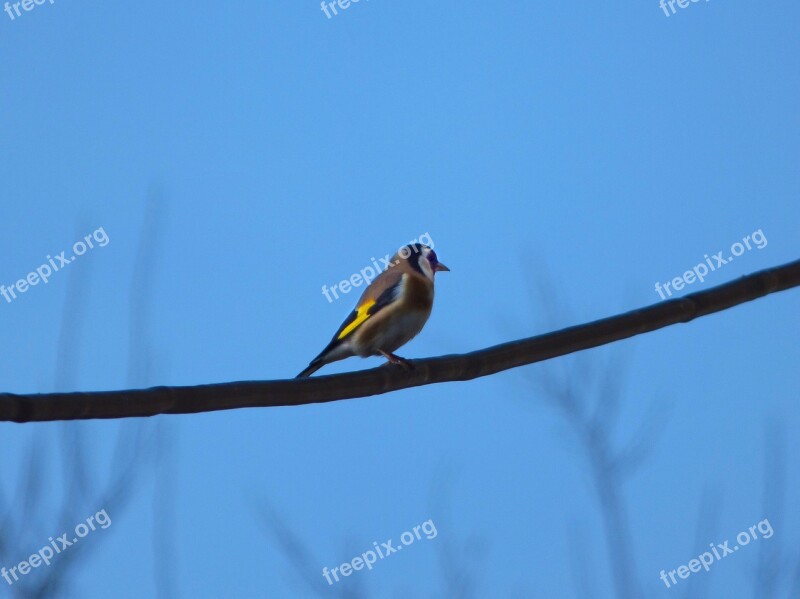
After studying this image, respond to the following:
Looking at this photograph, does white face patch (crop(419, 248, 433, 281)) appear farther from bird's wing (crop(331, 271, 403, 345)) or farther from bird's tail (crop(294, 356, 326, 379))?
bird's tail (crop(294, 356, 326, 379))

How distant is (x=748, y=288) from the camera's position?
2418 mm

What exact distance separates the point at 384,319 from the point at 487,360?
192cm

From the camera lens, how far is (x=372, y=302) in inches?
171

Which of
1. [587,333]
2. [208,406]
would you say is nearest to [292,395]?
[208,406]

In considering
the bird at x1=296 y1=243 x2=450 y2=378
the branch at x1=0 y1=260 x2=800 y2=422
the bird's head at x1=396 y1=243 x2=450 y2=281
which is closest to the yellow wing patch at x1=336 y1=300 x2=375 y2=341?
the bird at x1=296 y1=243 x2=450 y2=378

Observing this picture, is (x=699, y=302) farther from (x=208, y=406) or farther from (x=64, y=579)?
(x=64, y=579)

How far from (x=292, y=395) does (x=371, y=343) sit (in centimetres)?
219

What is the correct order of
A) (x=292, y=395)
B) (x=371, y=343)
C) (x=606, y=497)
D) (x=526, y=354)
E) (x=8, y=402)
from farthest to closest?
(x=606, y=497), (x=371, y=343), (x=526, y=354), (x=292, y=395), (x=8, y=402)

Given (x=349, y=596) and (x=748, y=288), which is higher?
(x=748, y=288)

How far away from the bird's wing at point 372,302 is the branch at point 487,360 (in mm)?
1842

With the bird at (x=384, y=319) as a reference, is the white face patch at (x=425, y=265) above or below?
above

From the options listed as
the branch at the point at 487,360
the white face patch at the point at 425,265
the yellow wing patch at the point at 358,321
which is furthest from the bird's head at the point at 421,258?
the branch at the point at 487,360

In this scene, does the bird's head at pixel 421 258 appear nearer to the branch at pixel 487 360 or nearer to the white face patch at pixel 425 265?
the white face patch at pixel 425 265

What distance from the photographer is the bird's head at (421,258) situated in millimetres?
4656
